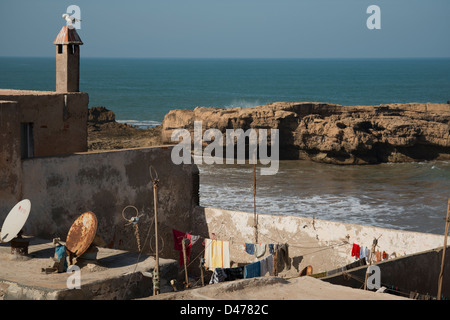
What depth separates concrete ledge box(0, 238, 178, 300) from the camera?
11.2 m

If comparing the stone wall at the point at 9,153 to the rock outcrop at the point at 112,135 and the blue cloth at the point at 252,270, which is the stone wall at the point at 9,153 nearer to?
the blue cloth at the point at 252,270

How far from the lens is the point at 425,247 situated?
15.5 m

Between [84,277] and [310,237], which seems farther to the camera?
[310,237]

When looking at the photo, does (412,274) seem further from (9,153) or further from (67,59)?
(67,59)

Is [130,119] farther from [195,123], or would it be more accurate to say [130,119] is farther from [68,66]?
[68,66]

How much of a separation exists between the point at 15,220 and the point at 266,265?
16.7 ft

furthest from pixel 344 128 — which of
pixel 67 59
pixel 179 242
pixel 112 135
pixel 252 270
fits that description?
pixel 252 270

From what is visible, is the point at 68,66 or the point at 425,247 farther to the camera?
the point at 68,66

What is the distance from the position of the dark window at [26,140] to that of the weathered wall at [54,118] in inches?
3.5

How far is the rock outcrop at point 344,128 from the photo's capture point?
39000 mm

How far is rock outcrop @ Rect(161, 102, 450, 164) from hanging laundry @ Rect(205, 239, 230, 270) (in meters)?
21.9

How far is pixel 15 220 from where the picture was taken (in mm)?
13211
